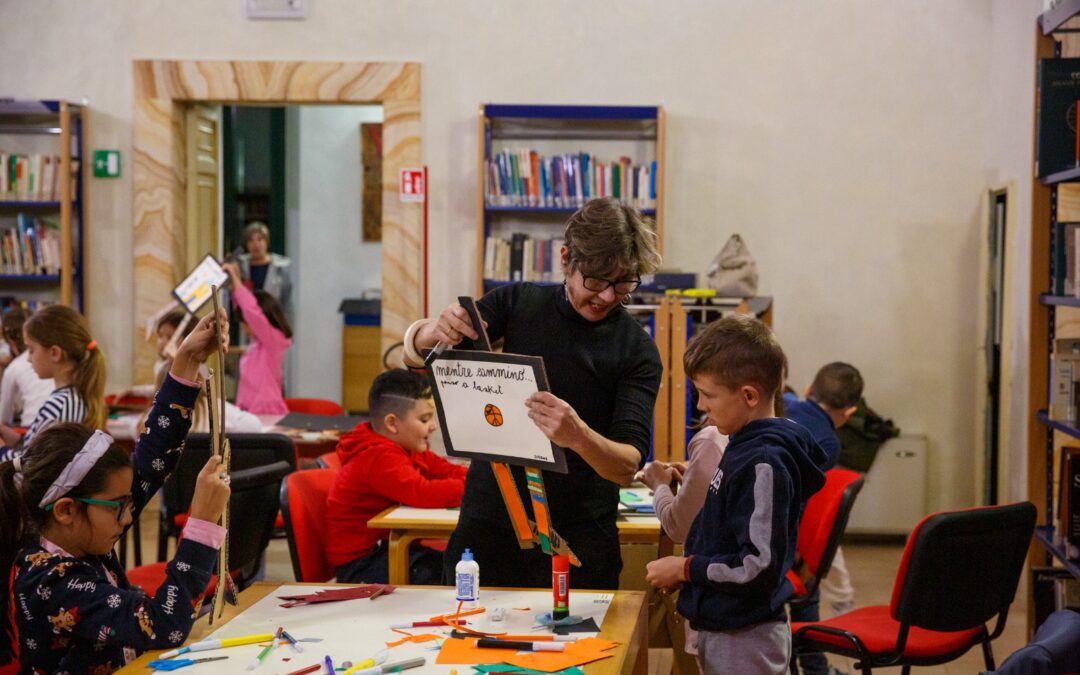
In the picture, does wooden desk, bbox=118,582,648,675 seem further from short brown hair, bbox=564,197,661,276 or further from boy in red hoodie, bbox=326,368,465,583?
boy in red hoodie, bbox=326,368,465,583

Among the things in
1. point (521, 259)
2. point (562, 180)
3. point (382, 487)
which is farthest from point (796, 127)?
point (382, 487)

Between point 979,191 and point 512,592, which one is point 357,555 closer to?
point 512,592

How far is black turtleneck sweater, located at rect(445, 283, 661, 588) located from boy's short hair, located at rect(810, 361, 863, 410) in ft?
6.36

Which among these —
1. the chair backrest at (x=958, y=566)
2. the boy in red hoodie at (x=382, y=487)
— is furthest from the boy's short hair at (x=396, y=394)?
the chair backrest at (x=958, y=566)

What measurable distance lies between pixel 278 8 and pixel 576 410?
17.4ft

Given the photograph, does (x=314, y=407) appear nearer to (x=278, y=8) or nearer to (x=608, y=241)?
(x=278, y=8)

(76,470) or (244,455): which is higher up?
(76,470)

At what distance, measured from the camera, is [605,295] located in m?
2.59

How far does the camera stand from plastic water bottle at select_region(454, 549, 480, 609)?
249cm

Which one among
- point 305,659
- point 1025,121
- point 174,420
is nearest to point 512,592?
point 305,659

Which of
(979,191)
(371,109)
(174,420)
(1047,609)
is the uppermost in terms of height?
(371,109)

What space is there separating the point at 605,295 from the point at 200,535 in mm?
1004

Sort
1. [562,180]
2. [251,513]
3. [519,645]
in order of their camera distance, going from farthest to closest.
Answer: [562,180]
[251,513]
[519,645]

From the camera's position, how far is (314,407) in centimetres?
643
